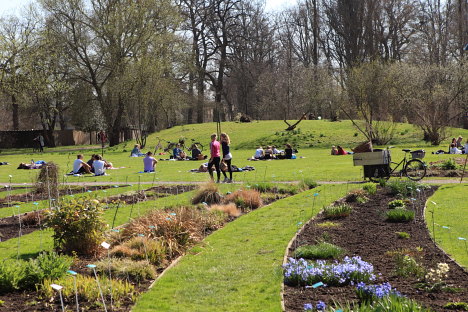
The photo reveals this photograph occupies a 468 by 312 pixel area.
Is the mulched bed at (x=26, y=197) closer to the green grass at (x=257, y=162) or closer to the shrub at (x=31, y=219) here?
the green grass at (x=257, y=162)

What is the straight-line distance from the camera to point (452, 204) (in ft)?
40.0

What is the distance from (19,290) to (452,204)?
916cm

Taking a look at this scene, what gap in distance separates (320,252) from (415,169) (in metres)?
11.6

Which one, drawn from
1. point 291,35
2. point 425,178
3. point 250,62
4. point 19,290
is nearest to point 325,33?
point 291,35

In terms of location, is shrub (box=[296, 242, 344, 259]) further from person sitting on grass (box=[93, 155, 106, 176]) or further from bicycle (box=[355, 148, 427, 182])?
person sitting on grass (box=[93, 155, 106, 176])

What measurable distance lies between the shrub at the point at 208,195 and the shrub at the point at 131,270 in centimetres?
577

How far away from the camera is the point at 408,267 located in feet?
21.6

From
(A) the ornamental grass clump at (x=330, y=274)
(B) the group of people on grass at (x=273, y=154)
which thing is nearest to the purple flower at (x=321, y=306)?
(A) the ornamental grass clump at (x=330, y=274)

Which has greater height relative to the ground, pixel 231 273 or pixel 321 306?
pixel 321 306

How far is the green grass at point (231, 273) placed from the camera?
595 cm

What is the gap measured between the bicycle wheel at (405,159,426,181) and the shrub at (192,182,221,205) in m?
6.96

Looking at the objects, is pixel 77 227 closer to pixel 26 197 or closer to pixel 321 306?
pixel 321 306

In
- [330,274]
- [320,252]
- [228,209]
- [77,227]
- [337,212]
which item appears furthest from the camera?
[228,209]

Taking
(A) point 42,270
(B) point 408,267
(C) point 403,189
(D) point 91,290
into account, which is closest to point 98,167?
(C) point 403,189
